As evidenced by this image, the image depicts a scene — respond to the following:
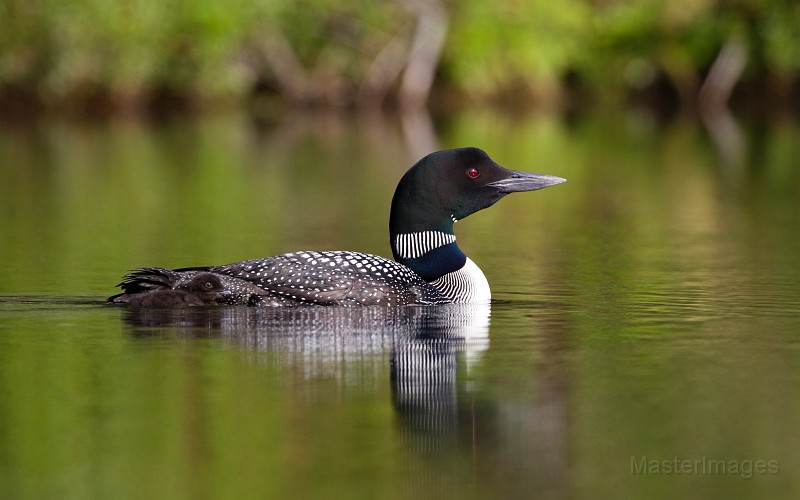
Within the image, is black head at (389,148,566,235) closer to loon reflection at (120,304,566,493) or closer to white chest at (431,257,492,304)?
white chest at (431,257,492,304)

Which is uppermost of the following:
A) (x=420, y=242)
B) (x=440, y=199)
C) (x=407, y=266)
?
(x=440, y=199)

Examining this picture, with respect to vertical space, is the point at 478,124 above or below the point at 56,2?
below

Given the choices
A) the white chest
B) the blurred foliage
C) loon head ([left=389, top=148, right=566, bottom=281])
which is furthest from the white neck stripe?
the blurred foliage

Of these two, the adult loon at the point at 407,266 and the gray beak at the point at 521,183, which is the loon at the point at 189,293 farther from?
the gray beak at the point at 521,183

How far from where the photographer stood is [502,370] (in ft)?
20.1

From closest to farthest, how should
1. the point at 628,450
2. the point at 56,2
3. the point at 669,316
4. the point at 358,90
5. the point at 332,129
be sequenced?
the point at 628,450
the point at 669,316
the point at 332,129
the point at 56,2
the point at 358,90

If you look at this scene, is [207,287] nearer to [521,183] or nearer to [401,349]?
[401,349]

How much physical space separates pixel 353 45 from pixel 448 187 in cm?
3539

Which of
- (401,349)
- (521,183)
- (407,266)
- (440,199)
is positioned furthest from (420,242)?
(401,349)

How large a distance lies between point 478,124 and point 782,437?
2858 cm

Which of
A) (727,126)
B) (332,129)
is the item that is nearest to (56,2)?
(332,129)

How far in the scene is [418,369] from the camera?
20.1 ft

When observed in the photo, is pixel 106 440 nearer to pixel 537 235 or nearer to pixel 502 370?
pixel 502 370

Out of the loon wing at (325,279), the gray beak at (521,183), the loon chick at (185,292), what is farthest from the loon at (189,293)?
the gray beak at (521,183)
